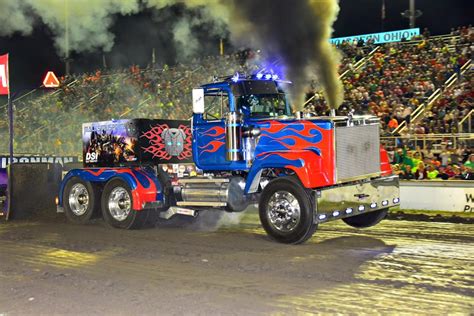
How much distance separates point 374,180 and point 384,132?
9.06 m

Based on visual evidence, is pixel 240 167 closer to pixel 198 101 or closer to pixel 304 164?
pixel 198 101

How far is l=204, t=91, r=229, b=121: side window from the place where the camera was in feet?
32.8

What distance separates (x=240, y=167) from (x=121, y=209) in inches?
109

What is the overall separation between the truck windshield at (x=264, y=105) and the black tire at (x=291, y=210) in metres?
1.47

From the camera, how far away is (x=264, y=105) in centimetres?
1004

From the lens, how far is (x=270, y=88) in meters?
10.2

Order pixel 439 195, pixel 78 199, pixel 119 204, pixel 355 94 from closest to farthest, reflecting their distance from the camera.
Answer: pixel 119 204, pixel 78 199, pixel 439 195, pixel 355 94

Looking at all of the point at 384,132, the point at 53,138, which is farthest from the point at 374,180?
the point at 53,138

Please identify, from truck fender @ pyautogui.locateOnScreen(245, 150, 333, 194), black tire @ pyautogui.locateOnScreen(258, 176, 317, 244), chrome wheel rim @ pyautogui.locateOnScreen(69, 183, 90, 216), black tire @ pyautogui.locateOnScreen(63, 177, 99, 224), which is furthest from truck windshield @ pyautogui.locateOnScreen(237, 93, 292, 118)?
chrome wheel rim @ pyautogui.locateOnScreen(69, 183, 90, 216)

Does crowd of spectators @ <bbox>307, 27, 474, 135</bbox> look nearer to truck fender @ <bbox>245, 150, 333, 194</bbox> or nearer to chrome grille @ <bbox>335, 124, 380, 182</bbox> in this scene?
chrome grille @ <bbox>335, 124, 380, 182</bbox>

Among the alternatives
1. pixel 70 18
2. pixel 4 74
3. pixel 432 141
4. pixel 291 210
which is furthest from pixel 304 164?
pixel 70 18

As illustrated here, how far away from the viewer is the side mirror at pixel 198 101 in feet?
30.8

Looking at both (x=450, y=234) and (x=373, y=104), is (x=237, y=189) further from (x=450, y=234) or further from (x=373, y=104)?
(x=373, y=104)

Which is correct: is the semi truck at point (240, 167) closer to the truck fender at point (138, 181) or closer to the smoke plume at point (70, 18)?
the truck fender at point (138, 181)
